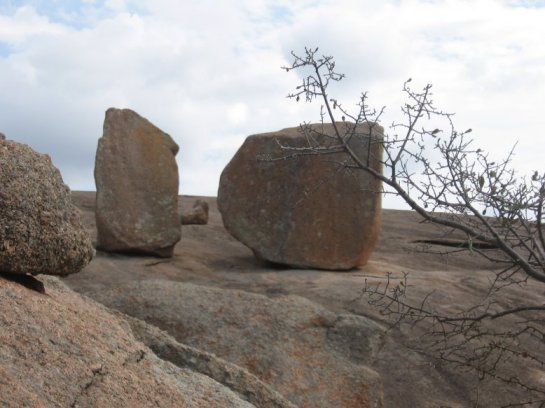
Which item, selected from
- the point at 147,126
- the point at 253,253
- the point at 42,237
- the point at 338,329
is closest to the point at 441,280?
the point at 253,253

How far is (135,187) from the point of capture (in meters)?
9.86

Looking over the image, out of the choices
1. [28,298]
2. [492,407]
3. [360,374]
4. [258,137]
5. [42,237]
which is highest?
[258,137]

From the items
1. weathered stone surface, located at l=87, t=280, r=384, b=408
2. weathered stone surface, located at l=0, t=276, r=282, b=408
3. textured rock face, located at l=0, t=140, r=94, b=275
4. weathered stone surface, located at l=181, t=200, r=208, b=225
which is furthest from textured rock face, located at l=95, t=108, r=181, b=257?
textured rock face, located at l=0, t=140, r=94, b=275

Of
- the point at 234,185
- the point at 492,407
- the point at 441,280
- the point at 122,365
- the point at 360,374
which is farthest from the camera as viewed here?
the point at 234,185

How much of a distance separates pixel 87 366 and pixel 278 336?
2.33 metres

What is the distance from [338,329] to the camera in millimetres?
5027

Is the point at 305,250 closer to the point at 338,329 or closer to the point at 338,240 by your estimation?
the point at 338,240

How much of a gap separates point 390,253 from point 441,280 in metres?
2.50

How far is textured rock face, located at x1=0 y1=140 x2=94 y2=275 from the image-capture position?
283 centimetres

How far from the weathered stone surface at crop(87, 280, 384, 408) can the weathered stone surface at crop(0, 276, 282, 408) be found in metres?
1.31

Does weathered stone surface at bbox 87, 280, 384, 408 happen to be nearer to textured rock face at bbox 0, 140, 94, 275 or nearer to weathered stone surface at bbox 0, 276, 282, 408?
weathered stone surface at bbox 0, 276, 282, 408

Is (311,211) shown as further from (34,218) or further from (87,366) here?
(87,366)

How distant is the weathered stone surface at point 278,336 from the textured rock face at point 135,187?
4449mm

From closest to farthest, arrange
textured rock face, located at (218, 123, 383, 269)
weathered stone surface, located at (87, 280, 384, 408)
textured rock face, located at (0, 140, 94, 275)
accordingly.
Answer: textured rock face, located at (0, 140, 94, 275), weathered stone surface, located at (87, 280, 384, 408), textured rock face, located at (218, 123, 383, 269)
